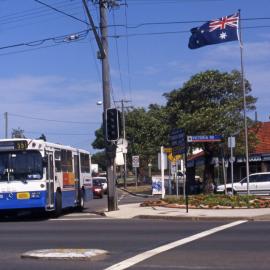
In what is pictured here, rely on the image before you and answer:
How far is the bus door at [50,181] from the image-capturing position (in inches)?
888

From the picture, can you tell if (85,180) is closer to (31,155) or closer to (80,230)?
(31,155)

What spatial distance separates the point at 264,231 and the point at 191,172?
3601cm

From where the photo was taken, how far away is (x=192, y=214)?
22281 millimetres

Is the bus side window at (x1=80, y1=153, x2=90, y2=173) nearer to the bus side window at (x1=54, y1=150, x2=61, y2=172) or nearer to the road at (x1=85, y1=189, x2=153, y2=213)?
the road at (x1=85, y1=189, x2=153, y2=213)

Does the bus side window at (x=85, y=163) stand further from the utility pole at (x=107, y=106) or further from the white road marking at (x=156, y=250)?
the white road marking at (x=156, y=250)

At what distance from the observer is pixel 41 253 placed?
12.6 meters

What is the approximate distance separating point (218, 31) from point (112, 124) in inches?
316

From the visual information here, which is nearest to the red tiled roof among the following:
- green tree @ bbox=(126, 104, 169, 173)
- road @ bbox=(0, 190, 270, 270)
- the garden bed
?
green tree @ bbox=(126, 104, 169, 173)

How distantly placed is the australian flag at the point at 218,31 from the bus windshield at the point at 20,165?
37.9 ft

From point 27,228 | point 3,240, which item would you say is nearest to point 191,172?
point 27,228

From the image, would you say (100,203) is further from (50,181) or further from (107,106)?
(50,181)

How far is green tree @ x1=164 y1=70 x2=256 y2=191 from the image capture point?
40.8 meters

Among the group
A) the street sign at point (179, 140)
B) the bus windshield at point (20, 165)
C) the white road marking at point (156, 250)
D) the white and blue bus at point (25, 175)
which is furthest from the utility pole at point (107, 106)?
the white road marking at point (156, 250)

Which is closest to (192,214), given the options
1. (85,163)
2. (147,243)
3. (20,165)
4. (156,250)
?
(20,165)
